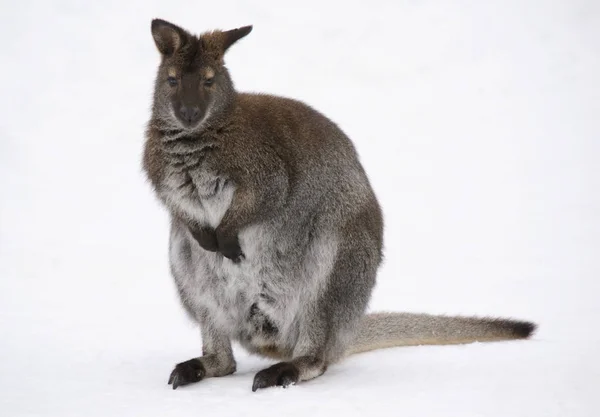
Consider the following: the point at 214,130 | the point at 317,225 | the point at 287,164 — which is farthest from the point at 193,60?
the point at 317,225

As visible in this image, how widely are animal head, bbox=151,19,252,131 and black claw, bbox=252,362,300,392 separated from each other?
1863mm

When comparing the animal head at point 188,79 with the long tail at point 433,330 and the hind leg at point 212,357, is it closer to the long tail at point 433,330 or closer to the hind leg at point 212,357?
the hind leg at point 212,357

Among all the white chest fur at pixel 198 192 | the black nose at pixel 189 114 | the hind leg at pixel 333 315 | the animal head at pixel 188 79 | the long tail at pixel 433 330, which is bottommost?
the long tail at pixel 433 330

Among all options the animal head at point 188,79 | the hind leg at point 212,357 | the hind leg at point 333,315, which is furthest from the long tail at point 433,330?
the animal head at point 188,79

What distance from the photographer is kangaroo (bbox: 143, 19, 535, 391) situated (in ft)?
20.9

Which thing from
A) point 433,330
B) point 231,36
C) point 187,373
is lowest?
point 433,330

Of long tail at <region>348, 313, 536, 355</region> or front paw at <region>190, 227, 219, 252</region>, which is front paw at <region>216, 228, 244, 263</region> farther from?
long tail at <region>348, 313, 536, 355</region>

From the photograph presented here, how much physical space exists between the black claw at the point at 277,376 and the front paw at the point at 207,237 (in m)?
1.02

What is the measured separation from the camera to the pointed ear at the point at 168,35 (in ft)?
21.0

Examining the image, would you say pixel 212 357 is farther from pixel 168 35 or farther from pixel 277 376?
pixel 168 35

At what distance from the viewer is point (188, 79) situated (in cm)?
634

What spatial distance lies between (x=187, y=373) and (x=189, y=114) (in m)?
1.89

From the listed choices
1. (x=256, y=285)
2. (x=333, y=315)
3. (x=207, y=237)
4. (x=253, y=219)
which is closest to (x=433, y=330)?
(x=333, y=315)

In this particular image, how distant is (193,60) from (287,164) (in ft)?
3.48
